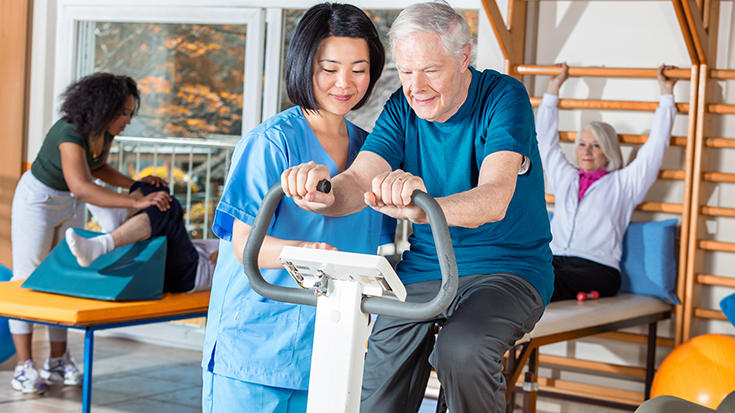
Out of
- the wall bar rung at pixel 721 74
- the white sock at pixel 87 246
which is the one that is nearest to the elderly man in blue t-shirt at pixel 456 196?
the white sock at pixel 87 246

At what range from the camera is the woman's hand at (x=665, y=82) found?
3412mm

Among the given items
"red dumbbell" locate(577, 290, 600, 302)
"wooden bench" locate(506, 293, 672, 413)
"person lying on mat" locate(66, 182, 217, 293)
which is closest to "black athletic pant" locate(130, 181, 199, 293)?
"person lying on mat" locate(66, 182, 217, 293)

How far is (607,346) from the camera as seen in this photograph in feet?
12.3

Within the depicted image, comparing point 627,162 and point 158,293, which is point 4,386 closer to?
point 158,293

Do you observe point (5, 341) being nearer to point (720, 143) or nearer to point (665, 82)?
point (665, 82)

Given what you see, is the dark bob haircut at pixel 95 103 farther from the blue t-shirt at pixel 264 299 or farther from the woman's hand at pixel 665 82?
the woman's hand at pixel 665 82

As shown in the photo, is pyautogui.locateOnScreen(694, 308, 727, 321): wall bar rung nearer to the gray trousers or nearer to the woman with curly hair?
the gray trousers

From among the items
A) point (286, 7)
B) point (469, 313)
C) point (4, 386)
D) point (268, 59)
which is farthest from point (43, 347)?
point (469, 313)

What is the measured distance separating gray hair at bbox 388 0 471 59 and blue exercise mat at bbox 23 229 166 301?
1947mm

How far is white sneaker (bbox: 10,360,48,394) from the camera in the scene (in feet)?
10.7

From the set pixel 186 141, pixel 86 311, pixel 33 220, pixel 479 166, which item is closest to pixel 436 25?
pixel 479 166

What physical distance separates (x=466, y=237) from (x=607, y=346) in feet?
8.32

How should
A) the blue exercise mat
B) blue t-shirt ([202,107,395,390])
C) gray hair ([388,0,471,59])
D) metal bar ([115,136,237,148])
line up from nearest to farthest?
gray hair ([388,0,471,59])
blue t-shirt ([202,107,395,390])
the blue exercise mat
metal bar ([115,136,237,148])

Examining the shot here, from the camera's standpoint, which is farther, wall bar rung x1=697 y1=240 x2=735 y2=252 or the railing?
the railing
